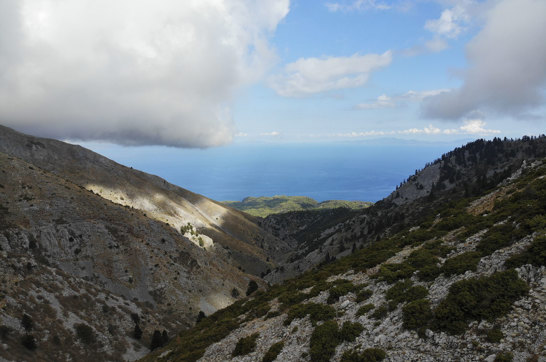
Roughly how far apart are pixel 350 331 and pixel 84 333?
2039 inches

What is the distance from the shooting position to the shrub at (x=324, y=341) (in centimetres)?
1580

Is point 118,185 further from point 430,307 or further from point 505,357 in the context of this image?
point 505,357

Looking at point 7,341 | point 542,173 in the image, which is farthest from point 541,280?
point 7,341

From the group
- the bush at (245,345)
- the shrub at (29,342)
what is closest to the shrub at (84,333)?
the shrub at (29,342)

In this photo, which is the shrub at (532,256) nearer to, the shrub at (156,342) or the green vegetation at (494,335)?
the green vegetation at (494,335)

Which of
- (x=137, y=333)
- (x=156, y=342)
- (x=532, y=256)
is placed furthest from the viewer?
(x=137, y=333)

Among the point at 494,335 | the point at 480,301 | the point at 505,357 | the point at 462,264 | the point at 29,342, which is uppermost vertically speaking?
the point at 462,264

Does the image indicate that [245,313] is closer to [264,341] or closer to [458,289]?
[264,341]

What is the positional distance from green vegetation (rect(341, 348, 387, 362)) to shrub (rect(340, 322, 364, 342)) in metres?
1.25

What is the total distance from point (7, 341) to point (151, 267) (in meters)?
44.9

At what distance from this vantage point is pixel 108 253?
256ft

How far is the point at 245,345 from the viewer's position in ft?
68.7

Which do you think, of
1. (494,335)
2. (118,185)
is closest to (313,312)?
(494,335)

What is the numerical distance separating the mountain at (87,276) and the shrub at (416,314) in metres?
47.2
